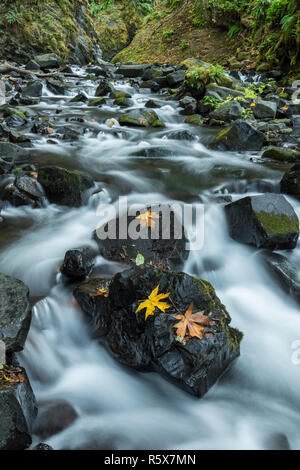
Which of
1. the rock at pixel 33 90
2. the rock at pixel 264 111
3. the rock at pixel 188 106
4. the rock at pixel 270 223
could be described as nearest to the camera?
the rock at pixel 270 223

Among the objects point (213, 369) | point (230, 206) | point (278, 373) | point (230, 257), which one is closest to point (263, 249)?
point (230, 257)

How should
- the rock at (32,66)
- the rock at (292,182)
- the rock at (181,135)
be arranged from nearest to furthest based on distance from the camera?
the rock at (292,182) < the rock at (181,135) < the rock at (32,66)

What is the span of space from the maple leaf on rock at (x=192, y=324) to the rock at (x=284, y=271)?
52.3 inches

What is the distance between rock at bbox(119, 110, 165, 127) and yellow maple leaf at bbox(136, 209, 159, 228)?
5378 millimetres

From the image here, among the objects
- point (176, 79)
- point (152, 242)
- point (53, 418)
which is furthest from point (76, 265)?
point (176, 79)

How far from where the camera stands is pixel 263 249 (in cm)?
352

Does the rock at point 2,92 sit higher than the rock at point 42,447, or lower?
higher

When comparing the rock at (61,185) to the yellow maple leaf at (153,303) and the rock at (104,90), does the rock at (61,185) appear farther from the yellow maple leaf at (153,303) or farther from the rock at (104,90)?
the rock at (104,90)

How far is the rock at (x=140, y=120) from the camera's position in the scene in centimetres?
801

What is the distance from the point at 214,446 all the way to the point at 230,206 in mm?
2696

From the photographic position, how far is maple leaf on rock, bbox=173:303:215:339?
2111mm

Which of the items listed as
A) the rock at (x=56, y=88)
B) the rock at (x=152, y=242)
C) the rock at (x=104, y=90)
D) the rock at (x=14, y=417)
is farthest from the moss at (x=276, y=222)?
the rock at (x=56, y=88)

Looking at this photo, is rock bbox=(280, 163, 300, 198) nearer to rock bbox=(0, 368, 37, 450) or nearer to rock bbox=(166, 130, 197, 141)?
rock bbox=(166, 130, 197, 141)
